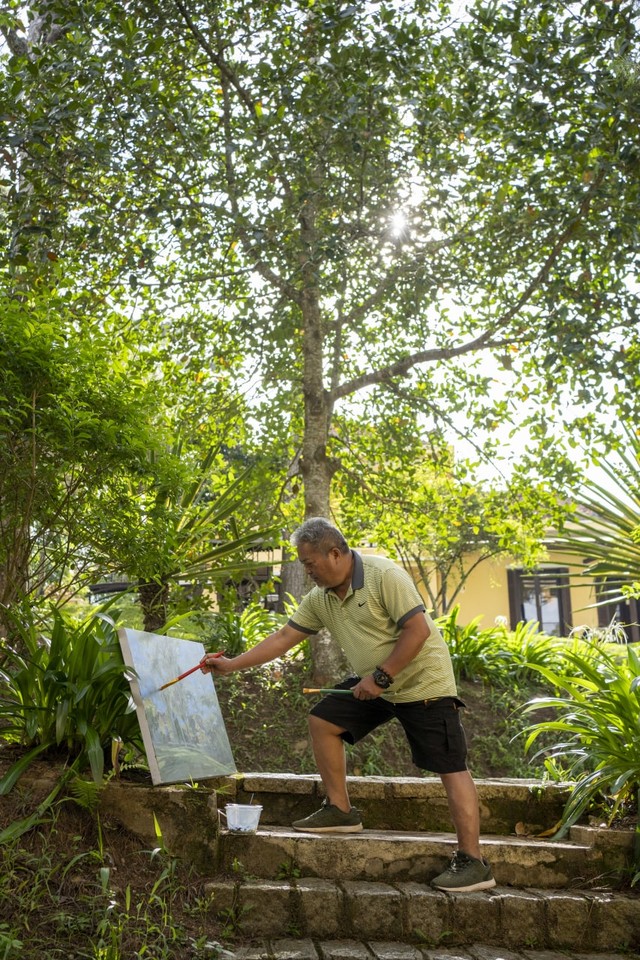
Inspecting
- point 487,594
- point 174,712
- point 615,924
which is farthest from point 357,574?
point 487,594

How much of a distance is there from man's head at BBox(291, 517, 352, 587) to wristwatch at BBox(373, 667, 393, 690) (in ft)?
1.57

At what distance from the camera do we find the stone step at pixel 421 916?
335 cm

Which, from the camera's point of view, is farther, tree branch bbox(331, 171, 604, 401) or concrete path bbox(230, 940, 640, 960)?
tree branch bbox(331, 171, 604, 401)

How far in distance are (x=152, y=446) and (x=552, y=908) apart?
273 centimetres

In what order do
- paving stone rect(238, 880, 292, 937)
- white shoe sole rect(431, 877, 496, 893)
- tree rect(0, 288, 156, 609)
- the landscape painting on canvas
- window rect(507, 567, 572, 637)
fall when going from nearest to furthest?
paving stone rect(238, 880, 292, 937)
white shoe sole rect(431, 877, 496, 893)
the landscape painting on canvas
tree rect(0, 288, 156, 609)
window rect(507, 567, 572, 637)

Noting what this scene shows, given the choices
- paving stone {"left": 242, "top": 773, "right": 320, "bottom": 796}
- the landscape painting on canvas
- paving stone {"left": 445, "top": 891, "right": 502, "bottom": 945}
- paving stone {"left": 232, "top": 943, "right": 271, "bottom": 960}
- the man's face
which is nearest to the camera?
paving stone {"left": 232, "top": 943, "right": 271, "bottom": 960}

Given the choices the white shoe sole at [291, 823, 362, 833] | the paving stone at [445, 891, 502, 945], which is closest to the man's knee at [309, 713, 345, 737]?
the white shoe sole at [291, 823, 362, 833]

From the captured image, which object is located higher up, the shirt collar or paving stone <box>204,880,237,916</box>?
the shirt collar

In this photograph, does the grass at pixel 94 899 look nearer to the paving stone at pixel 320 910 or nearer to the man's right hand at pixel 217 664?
the paving stone at pixel 320 910

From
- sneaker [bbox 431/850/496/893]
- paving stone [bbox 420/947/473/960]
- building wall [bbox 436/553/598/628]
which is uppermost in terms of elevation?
building wall [bbox 436/553/598/628]

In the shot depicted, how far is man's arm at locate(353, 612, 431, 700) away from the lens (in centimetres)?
370

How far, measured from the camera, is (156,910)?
316 centimetres

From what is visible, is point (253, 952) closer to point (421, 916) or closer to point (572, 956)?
point (421, 916)

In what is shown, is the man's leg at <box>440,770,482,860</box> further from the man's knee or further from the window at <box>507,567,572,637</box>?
the window at <box>507,567,572,637</box>
